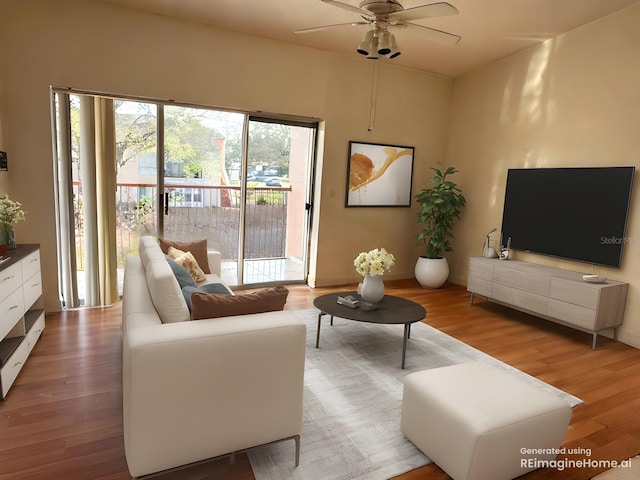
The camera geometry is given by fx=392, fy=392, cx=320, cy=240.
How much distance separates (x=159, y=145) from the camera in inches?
167

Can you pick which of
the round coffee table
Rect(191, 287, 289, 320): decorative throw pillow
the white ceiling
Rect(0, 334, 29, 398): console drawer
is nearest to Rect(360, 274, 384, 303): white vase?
the round coffee table

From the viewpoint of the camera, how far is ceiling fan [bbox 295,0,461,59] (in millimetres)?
2472

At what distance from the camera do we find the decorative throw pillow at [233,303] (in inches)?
73.6

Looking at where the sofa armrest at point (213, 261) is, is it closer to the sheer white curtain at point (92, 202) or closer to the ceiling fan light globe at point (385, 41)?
the sheer white curtain at point (92, 202)

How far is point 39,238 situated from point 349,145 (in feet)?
12.1

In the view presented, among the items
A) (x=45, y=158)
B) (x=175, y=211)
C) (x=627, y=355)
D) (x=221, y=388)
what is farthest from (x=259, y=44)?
(x=627, y=355)

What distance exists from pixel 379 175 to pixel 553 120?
2.17m

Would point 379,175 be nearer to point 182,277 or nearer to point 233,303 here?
point 182,277

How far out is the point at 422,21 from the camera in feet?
13.2

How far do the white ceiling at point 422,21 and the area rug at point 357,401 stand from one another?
2722 millimetres

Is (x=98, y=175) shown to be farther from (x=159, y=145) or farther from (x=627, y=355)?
(x=627, y=355)

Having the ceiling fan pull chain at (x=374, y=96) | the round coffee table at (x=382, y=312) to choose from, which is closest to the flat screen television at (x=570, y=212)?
the ceiling fan pull chain at (x=374, y=96)

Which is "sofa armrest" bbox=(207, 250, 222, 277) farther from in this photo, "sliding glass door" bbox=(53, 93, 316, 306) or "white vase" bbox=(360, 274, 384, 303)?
"white vase" bbox=(360, 274, 384, 303)

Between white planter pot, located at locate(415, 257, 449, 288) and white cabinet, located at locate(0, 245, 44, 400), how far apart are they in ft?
14.4
